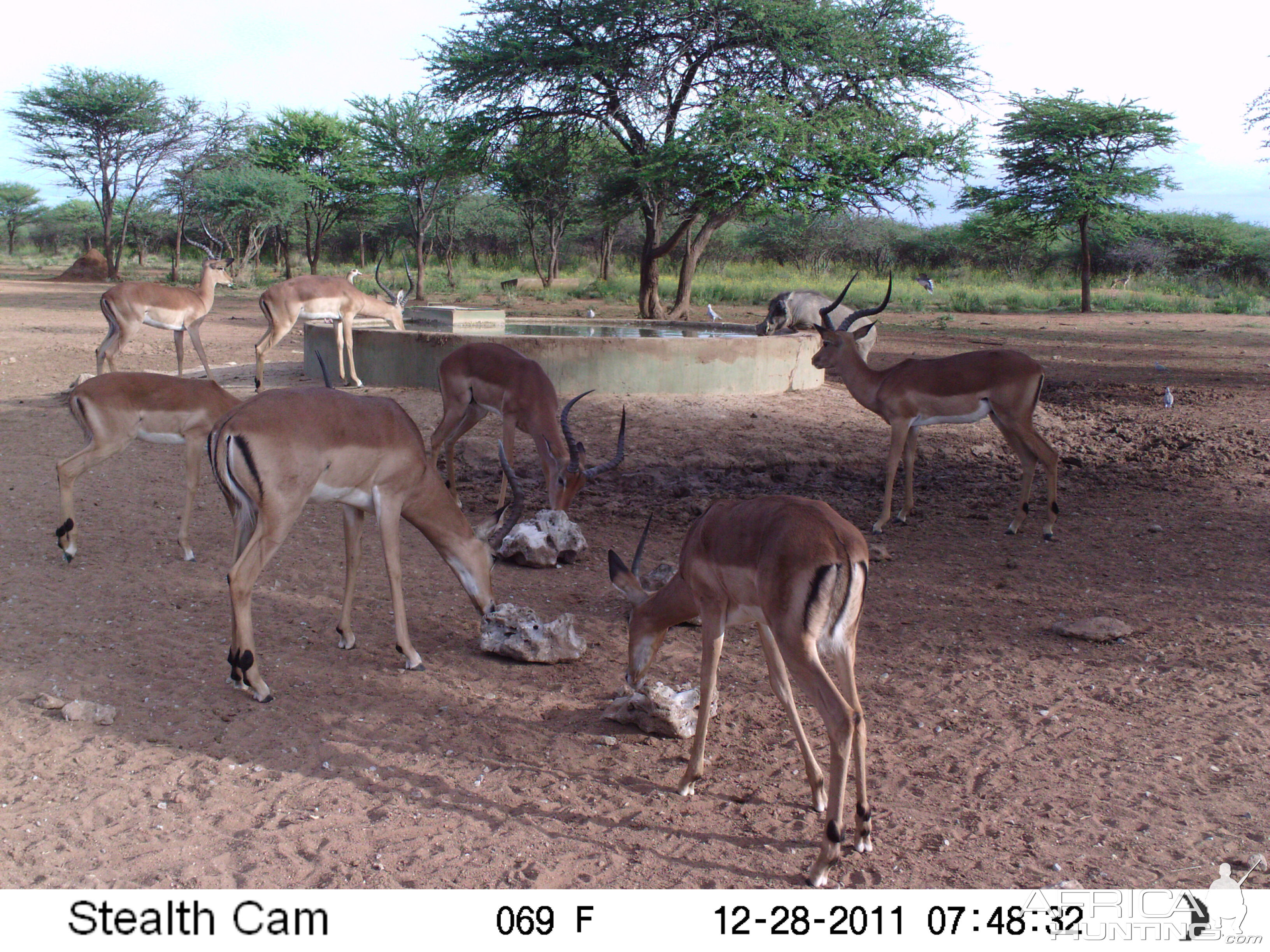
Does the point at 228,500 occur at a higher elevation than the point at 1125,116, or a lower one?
lower

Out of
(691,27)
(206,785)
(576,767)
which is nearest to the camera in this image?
(206,785)

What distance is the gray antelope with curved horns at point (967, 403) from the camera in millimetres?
7117

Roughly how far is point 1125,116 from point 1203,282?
10.0 m

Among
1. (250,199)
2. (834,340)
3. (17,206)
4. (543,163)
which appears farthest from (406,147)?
(17,206)

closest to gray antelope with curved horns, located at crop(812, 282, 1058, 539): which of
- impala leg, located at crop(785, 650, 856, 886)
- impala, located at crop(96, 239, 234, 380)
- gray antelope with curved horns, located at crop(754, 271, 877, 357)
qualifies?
impala leg, located at crop(785, 650, 856, 886)

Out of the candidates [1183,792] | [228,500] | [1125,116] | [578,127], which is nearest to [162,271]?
[578,127]

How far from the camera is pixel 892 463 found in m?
7.25

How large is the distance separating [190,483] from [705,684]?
3745mm

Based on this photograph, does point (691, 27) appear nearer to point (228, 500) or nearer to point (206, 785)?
point (228, 500)

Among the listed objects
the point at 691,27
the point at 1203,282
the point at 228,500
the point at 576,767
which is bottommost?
the point at 576,767

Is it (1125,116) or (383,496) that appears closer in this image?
(383,496)

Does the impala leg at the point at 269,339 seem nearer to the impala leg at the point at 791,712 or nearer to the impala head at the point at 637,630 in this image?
the impala head at the point at 637,630

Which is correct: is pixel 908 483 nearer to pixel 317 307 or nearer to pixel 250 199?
pixel 317 307

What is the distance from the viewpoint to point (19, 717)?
3664mm
